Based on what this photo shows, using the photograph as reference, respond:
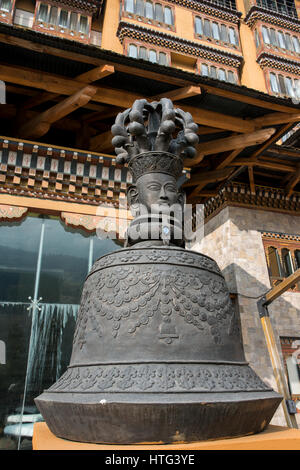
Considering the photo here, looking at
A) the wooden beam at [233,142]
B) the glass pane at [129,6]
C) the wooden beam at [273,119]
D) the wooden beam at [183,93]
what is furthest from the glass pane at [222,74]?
the wooden beam at [183,93]

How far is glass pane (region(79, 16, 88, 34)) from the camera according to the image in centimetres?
1205

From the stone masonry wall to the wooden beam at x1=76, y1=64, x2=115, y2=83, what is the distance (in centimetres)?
542

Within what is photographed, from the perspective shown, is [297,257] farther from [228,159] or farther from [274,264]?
[228,159]

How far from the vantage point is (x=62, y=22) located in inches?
468

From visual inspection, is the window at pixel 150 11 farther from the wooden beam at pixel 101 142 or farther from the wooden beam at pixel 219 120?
the wooden beam at pixel 101 142

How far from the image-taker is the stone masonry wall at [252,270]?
310 inches

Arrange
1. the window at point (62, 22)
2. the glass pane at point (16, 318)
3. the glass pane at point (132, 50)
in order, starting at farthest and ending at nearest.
Answer: the glass pane at point (132, 50) < the window at point (62, 22) < the glass pane at point (16, 318)

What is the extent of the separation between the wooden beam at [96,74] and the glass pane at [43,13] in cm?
852

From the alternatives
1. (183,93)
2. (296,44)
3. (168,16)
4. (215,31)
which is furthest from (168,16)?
(183,93)

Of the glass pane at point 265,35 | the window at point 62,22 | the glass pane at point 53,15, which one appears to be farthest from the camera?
the glass pane at point 265,35

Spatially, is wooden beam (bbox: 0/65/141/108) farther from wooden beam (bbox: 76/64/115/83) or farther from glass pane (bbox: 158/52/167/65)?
glass pane (bbox: 158/52/167/65)

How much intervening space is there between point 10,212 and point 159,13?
12.3 metres

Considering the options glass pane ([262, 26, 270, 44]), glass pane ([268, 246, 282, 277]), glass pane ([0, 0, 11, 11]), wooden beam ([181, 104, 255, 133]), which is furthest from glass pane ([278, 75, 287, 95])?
glass pane ([0, 0, 11, 11])
